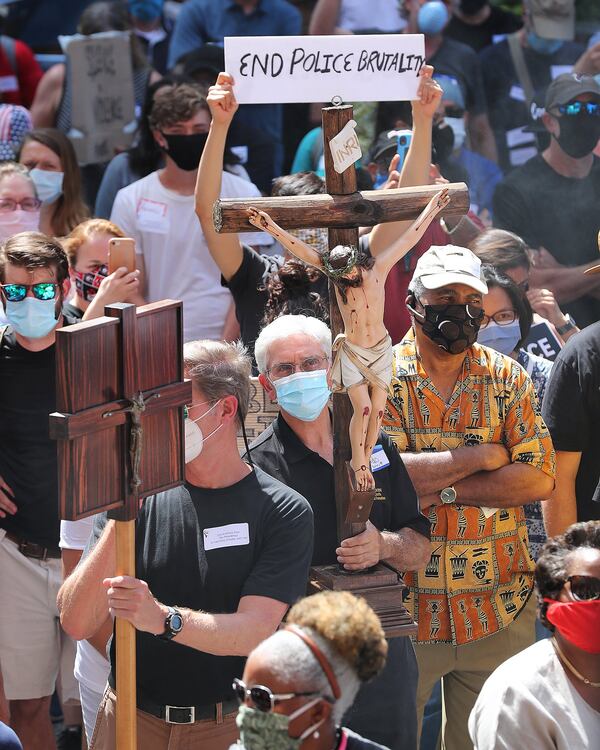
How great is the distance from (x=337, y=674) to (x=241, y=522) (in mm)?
1167

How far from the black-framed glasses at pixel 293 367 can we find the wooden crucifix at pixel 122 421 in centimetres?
72

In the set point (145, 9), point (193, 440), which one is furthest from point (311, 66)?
point (145, 9)

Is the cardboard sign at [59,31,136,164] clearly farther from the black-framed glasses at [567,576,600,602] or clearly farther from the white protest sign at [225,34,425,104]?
the black-framed glasses at [567,576,600,602]

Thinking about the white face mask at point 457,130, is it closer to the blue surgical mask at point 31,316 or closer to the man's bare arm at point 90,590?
the blue surgical mask at point 31,316

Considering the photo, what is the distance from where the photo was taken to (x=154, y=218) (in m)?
6.64

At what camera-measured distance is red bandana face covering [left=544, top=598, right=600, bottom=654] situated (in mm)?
3434

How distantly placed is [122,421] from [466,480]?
5.43 ft

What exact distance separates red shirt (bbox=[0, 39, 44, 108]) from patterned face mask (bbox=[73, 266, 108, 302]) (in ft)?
10.9

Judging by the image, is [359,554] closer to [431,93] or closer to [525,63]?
[431,93]

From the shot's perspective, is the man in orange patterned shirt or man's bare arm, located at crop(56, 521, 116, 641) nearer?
man's bare arm, located at crop(56, 521, 116, 641)

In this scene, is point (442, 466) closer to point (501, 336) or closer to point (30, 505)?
point (501, 336)

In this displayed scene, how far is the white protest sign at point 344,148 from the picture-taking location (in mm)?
3922

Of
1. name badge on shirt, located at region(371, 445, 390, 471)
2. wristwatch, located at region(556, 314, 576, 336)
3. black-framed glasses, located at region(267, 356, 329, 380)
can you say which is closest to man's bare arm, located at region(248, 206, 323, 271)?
black-framed glasses, located at region(267, 356, 329, 380)

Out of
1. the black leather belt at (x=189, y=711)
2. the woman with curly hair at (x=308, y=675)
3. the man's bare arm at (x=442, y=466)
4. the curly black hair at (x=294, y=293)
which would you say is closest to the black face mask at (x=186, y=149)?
the curly black hair at (x=294, y=293)
